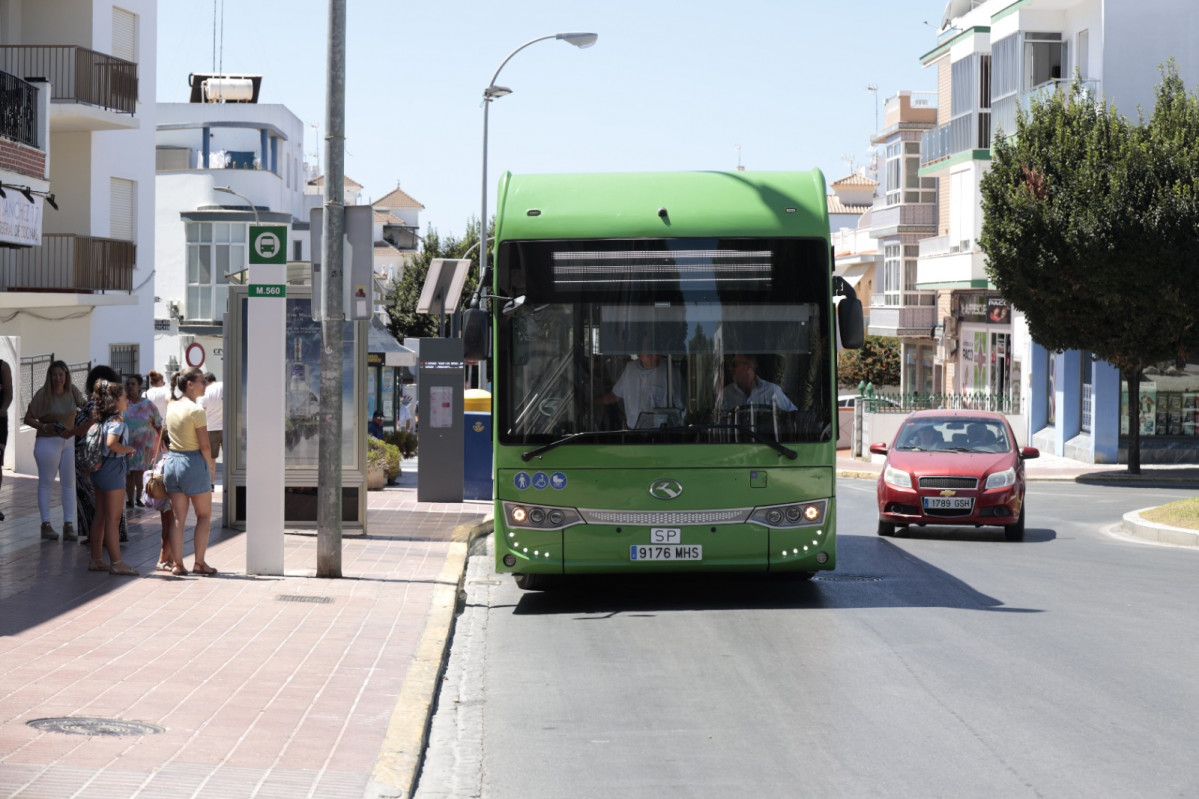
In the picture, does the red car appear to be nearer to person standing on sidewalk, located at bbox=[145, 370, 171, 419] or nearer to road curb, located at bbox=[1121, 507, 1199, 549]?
road curb, located at bbox=[1121, 507, 1199, 549]

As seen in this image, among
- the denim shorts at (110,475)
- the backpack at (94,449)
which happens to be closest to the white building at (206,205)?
the backpack at (94,449)

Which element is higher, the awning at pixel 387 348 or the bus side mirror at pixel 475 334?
the awning at pixel 387 348

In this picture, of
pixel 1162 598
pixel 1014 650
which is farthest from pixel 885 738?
pixel 1162 598

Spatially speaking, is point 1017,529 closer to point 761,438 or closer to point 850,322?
point 850,322

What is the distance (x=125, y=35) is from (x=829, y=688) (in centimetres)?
3158

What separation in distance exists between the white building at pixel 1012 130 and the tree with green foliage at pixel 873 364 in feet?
42.8

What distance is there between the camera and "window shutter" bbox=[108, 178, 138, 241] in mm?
36406

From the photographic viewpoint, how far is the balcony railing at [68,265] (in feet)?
100

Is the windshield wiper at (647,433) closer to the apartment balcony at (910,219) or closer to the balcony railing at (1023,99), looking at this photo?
the balcony railing at (1023,99)

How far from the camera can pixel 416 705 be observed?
8523 mm

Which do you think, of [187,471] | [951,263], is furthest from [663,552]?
[951,263]

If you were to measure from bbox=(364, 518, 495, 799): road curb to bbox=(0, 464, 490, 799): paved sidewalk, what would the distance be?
15 mm

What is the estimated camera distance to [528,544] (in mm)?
12547

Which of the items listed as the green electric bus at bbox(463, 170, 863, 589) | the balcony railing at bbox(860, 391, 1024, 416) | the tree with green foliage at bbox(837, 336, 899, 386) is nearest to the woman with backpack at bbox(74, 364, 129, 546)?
the green electric bus at bbox(463, 170, 863, 589)
